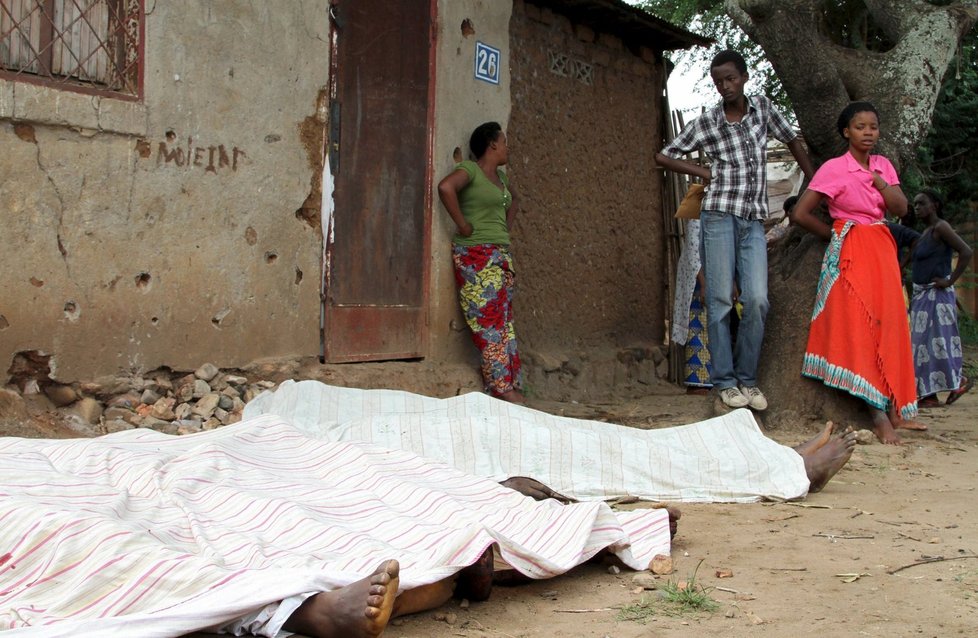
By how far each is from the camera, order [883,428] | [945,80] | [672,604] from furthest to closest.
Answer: [945,80] < [883,428] < [672,604]

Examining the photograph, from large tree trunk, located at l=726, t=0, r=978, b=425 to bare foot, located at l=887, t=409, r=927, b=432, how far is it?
0.61 metres

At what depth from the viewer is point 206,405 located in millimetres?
4738

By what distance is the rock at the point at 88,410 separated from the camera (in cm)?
445

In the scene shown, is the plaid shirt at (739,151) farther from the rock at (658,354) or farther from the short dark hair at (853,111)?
the rock at (658,354)

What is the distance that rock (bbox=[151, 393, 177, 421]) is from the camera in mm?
4617

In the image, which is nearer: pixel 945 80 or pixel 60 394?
pixel 60 394

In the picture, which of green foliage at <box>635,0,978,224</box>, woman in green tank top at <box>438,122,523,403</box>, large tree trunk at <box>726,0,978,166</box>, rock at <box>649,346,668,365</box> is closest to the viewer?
woman in green tank top at <box>438,122,523,403</box>

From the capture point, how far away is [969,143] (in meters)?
13.0

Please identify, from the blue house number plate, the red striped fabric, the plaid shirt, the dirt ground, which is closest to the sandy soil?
the dirt ground

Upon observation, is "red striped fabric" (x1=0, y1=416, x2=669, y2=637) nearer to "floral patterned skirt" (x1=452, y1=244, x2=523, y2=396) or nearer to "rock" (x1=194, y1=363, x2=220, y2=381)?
"rock" (x1=194, y1=363, x2=220, y2=381)

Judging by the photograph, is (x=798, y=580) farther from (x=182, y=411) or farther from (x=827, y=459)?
(x=182, y=411)

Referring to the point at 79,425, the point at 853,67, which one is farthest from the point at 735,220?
the point at 79,425

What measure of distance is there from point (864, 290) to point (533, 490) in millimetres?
2944

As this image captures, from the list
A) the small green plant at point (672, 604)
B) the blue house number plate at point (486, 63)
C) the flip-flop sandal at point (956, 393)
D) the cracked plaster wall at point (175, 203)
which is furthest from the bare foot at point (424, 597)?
the flip-flop sandal at point (956, 393)
